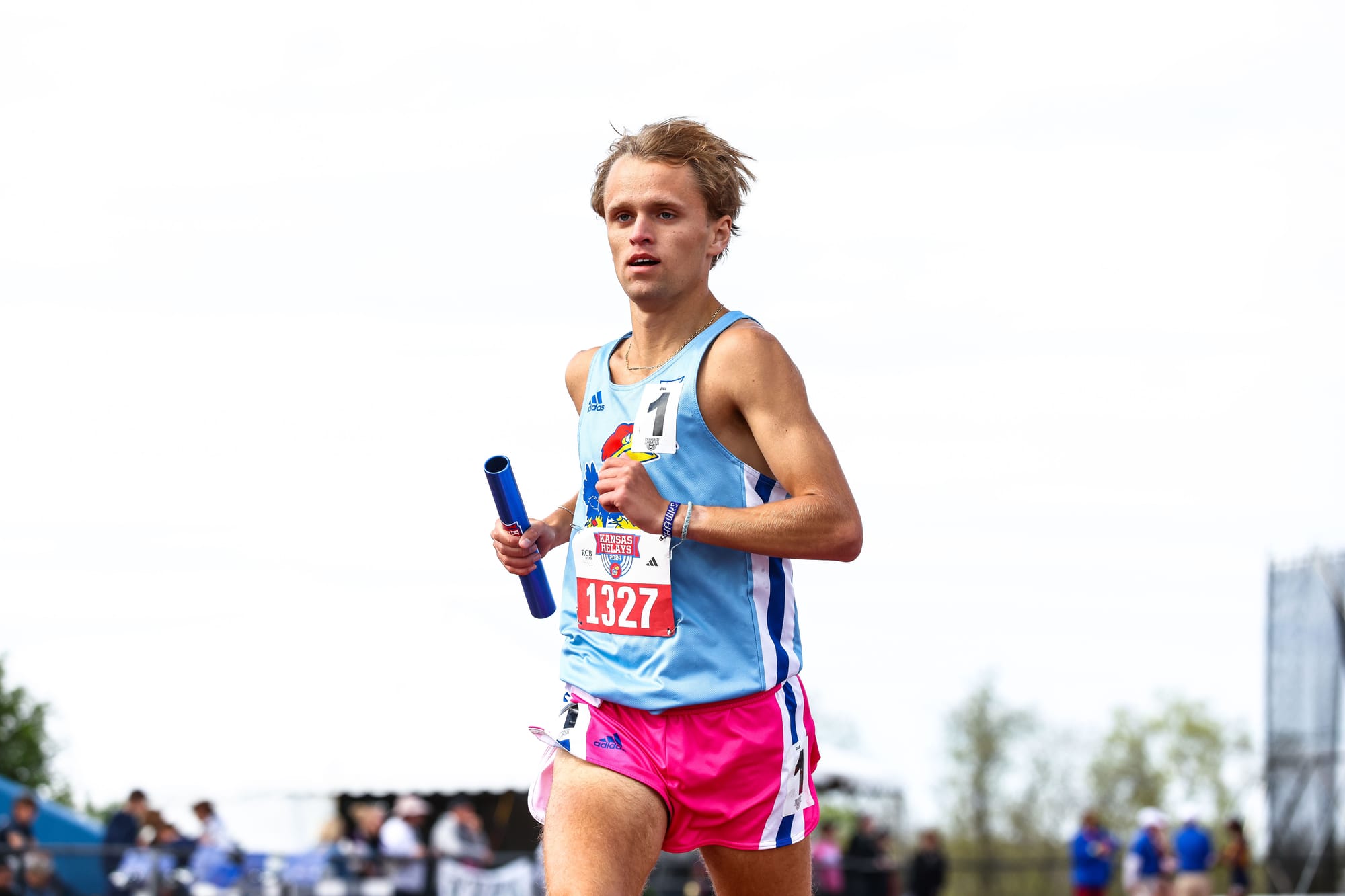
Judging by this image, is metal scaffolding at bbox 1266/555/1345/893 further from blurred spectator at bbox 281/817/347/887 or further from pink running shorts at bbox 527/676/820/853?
pink running shorts at bbox 527/676/820/853

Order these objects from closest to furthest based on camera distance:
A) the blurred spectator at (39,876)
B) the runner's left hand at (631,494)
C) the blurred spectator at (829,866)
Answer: the runner's left hand at (631,494), the blurred spectator at (39,876), the blurred spectator at (829,866)

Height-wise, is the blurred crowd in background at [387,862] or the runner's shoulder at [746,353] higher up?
the runner's shoulder at [746,353]

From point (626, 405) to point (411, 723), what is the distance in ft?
59.5

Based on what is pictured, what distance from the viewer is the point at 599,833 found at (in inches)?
130

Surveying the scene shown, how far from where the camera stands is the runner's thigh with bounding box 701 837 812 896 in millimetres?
3541

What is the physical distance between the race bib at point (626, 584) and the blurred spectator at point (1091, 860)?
56.2ft

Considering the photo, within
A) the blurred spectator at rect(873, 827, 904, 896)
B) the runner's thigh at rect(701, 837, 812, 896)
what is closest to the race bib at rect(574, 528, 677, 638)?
the runner's thigh at rect(701, 837, 812, 896)

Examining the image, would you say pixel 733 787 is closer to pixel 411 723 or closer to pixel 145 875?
pixel 145 875

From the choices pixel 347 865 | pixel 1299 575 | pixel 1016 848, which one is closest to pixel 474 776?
pixel 347 865

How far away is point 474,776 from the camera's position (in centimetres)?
2059

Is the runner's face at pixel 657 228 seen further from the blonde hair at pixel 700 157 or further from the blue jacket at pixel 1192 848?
the blue jacket at pixel 1192 848

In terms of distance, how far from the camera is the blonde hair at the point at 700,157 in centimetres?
369

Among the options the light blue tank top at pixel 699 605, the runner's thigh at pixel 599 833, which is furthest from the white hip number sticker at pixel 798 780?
the runner's thigh at pixel 599 833

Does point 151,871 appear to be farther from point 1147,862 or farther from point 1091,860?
point 1147,862
